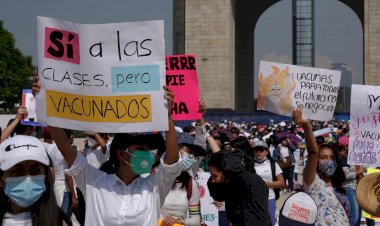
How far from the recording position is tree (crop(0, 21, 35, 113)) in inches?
2397

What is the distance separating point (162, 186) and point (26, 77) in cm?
6145

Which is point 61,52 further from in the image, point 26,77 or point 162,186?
point 26,77

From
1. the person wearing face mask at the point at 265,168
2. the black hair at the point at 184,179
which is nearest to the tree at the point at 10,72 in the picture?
the person wearing face mask at the point at 265,168

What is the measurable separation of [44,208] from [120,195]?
44cm

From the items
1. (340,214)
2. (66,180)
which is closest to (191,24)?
(66,180)

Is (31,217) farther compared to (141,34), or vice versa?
(141,34)

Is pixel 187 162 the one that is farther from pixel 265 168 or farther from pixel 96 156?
pixel 265 168

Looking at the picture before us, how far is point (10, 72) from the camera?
202ft

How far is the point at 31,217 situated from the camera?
11.9 ft

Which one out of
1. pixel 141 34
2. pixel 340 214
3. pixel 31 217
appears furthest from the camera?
pixel 340 214

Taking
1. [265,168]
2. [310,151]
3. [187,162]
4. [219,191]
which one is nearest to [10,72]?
[265,168]

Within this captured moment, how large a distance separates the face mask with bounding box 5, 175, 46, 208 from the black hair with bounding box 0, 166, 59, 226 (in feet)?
0.10

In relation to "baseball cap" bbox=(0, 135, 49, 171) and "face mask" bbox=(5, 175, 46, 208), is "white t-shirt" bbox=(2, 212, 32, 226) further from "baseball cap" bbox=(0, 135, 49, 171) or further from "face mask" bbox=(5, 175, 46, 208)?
"baseball cap" bbox=(0, 135, 49, 171)

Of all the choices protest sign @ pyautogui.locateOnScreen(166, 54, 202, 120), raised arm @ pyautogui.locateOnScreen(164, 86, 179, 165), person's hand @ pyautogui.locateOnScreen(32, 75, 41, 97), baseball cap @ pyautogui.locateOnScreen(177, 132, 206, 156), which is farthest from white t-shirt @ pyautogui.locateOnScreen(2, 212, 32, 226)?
protest sign @ pyautogui.locateOnScreen(166, 54, 202, 120)
